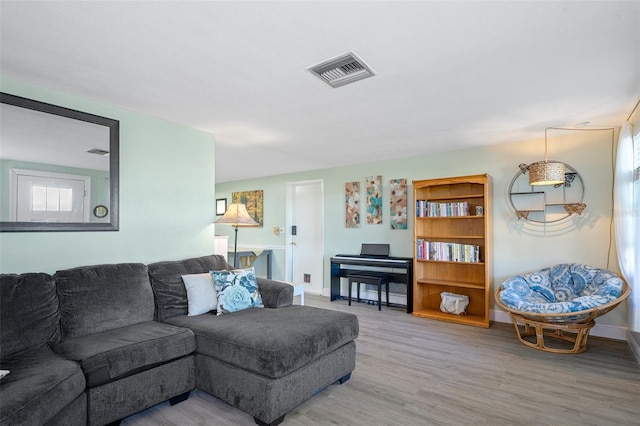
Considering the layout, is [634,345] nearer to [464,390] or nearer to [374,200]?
[464,390]

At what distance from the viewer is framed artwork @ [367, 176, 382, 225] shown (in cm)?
529

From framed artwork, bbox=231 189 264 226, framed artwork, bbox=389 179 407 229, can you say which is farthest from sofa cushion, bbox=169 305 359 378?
framed artwork, bbox=231 189 264 226

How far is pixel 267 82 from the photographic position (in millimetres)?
2475

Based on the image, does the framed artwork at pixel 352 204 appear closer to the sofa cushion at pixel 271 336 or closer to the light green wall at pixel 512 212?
the light green wall at pixel 512 212

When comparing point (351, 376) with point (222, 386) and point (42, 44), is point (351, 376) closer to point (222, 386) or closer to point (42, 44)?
point (222, 386)

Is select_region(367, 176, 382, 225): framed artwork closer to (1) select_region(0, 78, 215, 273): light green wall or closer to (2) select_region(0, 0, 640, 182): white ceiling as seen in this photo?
(2) select_region(0, 0, 640, 182): white ceiling

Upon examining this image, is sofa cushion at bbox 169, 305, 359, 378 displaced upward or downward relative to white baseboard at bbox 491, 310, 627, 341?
upward

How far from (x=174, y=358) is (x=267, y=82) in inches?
78.9

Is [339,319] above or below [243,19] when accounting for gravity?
below

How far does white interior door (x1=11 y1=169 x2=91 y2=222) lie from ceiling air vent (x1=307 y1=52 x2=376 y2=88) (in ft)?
6.64

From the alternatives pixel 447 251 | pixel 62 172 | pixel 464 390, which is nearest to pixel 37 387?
pixel 62 172

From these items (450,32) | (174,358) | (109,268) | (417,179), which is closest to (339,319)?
(174,358)

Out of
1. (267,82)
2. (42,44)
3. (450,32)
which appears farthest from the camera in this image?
(267,82)

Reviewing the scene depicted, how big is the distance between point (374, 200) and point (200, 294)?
3.26m
